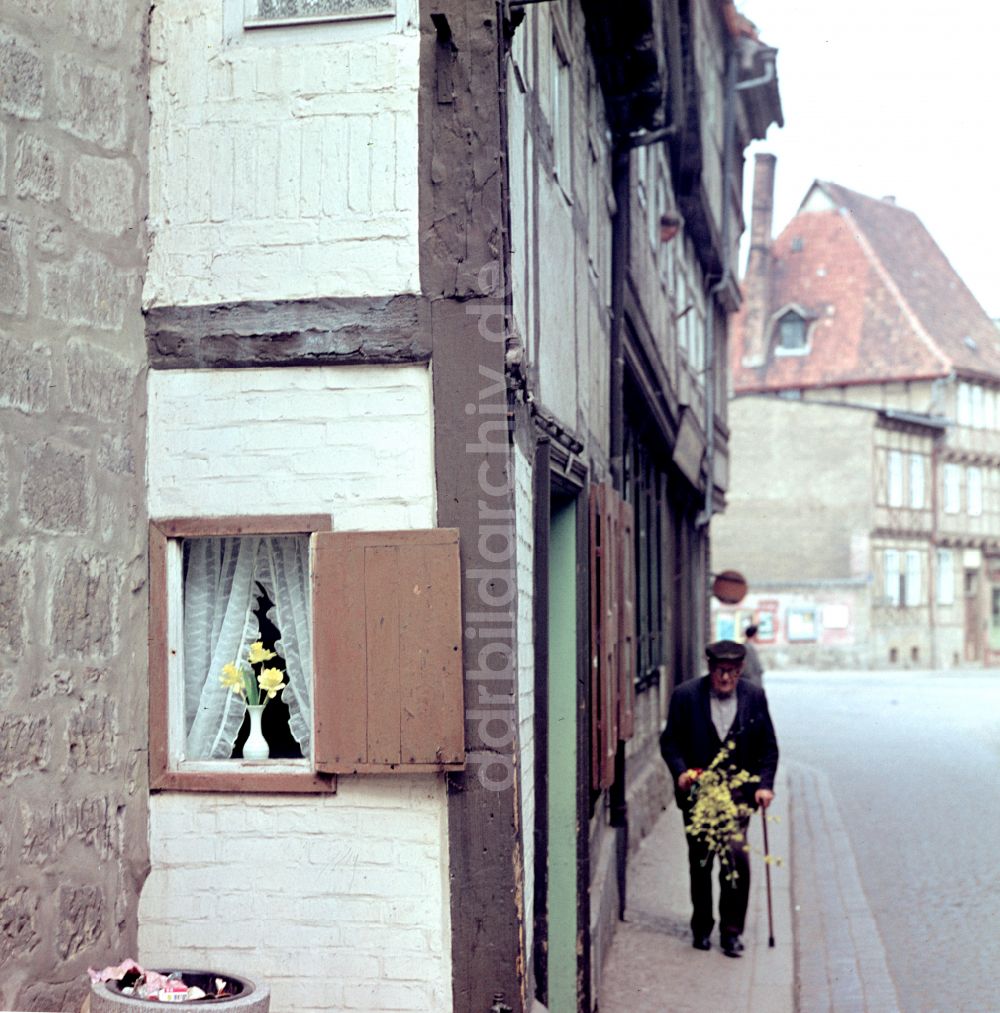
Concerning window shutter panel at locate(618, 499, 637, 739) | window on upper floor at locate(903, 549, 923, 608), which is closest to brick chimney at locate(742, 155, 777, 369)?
window on upper floor at locate(903, 549, 923, 608)

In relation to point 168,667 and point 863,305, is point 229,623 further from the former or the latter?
point 863,305

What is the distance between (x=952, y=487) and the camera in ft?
162

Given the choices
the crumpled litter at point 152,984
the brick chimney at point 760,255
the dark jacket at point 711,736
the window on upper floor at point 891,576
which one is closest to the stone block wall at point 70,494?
the crumpled litter at point 152,984

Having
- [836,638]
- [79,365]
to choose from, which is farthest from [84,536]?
[836,638]

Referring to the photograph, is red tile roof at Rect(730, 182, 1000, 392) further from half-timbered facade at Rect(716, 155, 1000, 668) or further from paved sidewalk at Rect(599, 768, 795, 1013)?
paved sidewalk at Rect(599, 768, 795, 1013)

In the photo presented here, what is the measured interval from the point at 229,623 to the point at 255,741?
0.42 m

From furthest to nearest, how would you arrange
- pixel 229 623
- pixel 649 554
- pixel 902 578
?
1. pixel 902 578
2. pixel 649 554
3. pixel 229 623

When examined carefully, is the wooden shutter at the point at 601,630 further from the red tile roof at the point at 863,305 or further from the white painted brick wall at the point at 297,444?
the red tile roof at the point at 863,305

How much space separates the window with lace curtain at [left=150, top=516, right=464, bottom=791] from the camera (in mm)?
5430

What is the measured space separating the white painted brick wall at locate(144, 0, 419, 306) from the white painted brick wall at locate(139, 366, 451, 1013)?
33 centimetres

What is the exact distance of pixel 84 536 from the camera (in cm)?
543

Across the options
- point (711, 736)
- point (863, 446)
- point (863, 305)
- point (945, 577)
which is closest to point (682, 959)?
point (711, 736)

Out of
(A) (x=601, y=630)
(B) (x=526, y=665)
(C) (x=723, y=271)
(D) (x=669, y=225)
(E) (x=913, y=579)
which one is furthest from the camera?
(E) (x=913, y=579)

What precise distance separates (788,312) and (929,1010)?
44643 mm
